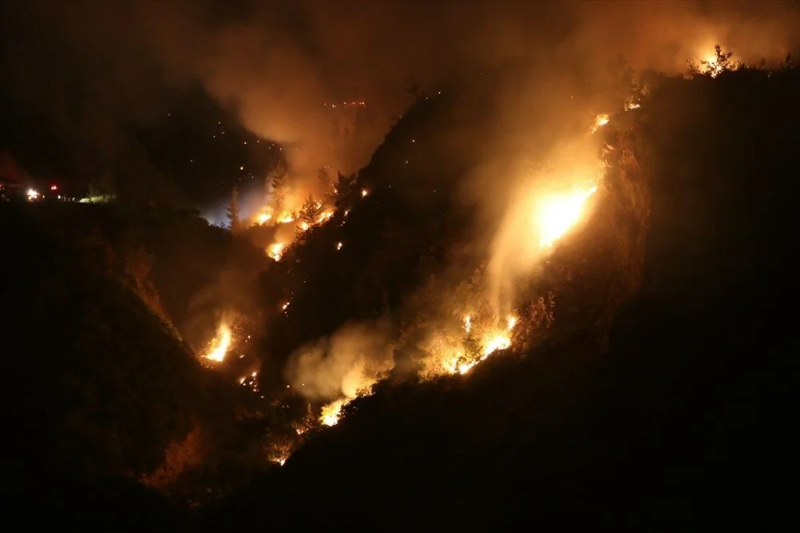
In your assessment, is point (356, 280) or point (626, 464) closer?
point (626, 464)

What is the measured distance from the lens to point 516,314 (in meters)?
11.0

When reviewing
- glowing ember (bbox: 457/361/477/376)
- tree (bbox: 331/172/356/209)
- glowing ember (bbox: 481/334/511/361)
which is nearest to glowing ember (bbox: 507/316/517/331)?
glowing ember (bbox: 481/334/511/361)

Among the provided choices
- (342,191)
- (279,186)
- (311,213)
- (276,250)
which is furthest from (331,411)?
(279,186)

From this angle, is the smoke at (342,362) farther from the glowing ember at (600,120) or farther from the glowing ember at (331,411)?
the glowing ember at (600,120)

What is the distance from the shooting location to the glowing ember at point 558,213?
11.7 m

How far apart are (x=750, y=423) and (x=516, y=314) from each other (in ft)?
18.2

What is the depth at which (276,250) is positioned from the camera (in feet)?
88.2

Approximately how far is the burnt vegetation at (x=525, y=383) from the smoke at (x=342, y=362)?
25.3 inches

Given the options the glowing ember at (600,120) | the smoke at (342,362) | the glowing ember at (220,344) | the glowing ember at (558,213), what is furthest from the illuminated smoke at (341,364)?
the glowing ember at (600,120)

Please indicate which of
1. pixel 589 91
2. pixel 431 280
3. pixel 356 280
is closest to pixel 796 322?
pixel 431 280

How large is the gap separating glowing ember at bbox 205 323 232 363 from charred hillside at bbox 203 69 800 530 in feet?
40.9

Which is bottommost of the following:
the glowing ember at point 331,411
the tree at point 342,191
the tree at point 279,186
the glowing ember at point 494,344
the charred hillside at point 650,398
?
the charred hillside at point 650,398

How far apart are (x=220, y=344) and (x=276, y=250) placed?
6106 mm

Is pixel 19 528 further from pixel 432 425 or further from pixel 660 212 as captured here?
pixel 660 212
